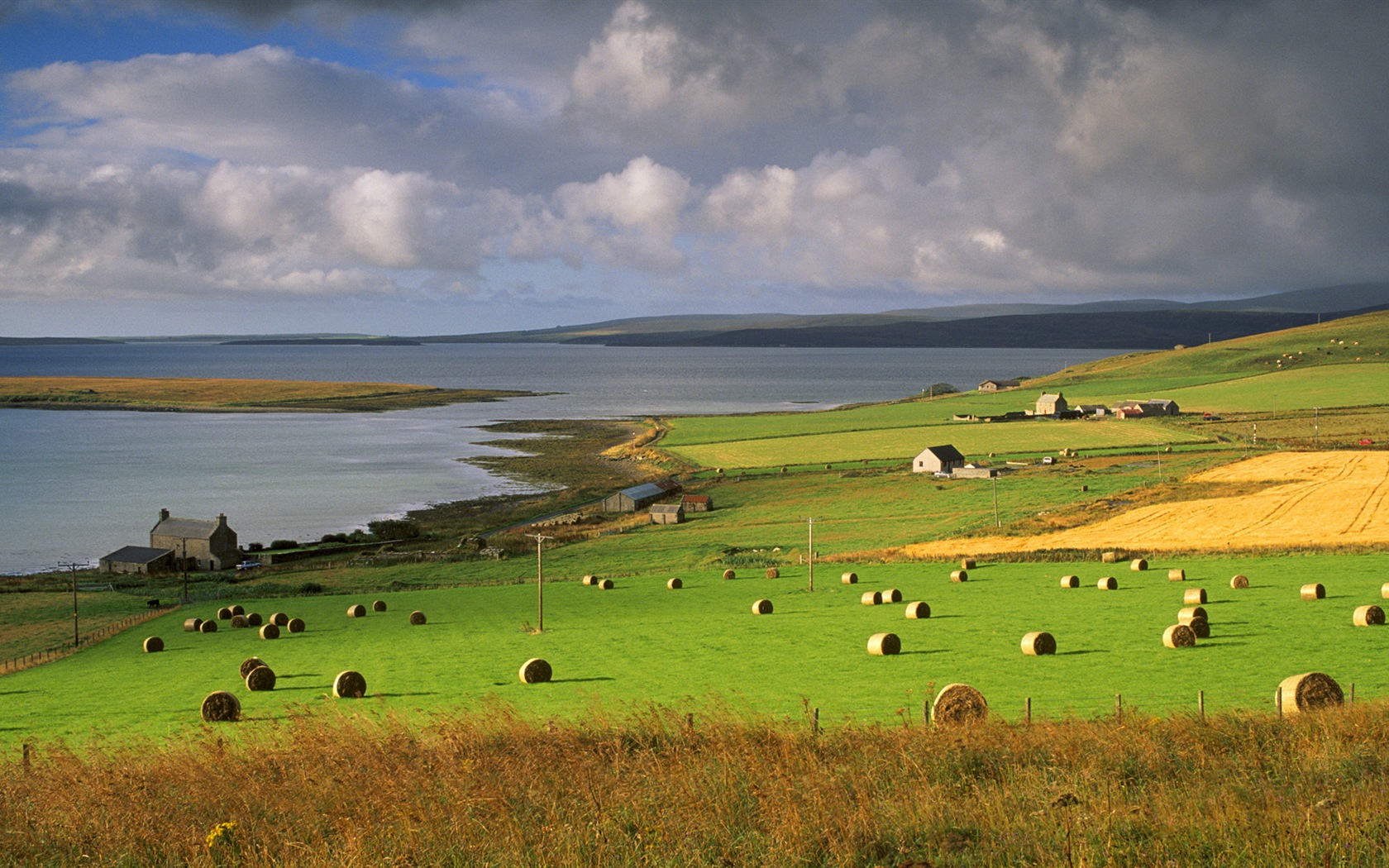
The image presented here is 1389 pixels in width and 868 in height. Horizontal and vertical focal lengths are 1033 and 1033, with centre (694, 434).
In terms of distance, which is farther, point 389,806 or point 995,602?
point 995,602

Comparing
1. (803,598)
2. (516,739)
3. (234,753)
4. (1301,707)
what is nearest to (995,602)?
(803,598)

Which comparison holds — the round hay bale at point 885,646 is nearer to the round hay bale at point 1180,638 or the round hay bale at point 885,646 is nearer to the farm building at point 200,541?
the round hay bale at point 1180,638

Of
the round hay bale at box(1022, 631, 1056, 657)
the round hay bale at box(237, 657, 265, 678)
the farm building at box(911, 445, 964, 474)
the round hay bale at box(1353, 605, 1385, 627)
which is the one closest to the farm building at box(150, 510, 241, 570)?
the round hay bale at box(237, 657, 265, 678)

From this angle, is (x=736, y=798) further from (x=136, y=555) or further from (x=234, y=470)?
(x=234, y=470)

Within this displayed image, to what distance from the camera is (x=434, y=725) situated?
16031 millimetres

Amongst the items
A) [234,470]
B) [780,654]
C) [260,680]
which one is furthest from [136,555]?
[780,654]

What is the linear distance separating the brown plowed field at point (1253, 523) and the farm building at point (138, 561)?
4070cm

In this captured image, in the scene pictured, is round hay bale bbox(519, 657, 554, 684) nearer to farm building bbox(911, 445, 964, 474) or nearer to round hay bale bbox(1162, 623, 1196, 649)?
round hay bale bbox(1162, 623, 1196, 649)

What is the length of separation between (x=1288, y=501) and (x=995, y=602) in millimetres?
30824

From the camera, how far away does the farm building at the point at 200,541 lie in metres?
58.8

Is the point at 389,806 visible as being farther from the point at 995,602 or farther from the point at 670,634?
the point at 995,602

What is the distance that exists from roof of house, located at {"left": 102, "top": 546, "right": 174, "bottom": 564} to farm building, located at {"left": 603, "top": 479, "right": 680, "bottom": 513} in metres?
26.8

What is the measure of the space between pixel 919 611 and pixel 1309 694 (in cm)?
1277

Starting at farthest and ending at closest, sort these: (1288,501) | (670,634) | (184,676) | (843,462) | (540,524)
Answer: (843,462) → (540,524) → (1288,501) → (670,634) → (184,676)
